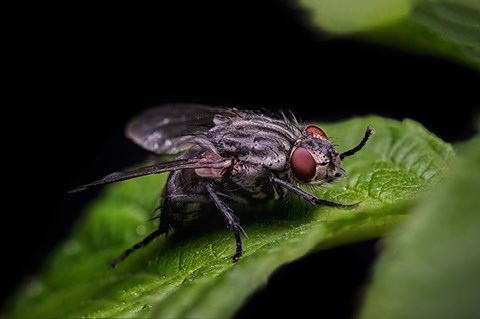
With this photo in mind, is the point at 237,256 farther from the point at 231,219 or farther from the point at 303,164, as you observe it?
the point at 303,164

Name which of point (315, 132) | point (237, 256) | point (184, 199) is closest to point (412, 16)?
point (237, 256)

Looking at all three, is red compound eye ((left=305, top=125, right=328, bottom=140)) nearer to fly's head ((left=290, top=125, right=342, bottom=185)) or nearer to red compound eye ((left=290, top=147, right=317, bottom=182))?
fly's head ((left=290, top=125, right=342, bottom=185))

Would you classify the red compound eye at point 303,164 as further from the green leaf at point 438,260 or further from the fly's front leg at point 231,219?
the green leaf at point 438,260

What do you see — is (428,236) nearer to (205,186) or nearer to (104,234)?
(205,186)

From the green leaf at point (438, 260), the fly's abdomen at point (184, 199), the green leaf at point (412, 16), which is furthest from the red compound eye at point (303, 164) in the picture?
the green leaf at point (438, 260)

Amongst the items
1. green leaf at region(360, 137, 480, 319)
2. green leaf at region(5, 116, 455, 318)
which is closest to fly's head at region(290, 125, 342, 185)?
green leaf at region(5, 116, 455, 318)

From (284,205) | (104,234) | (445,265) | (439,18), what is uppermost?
(439,18)

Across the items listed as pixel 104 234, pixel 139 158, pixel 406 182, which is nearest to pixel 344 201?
pixel 406 182
